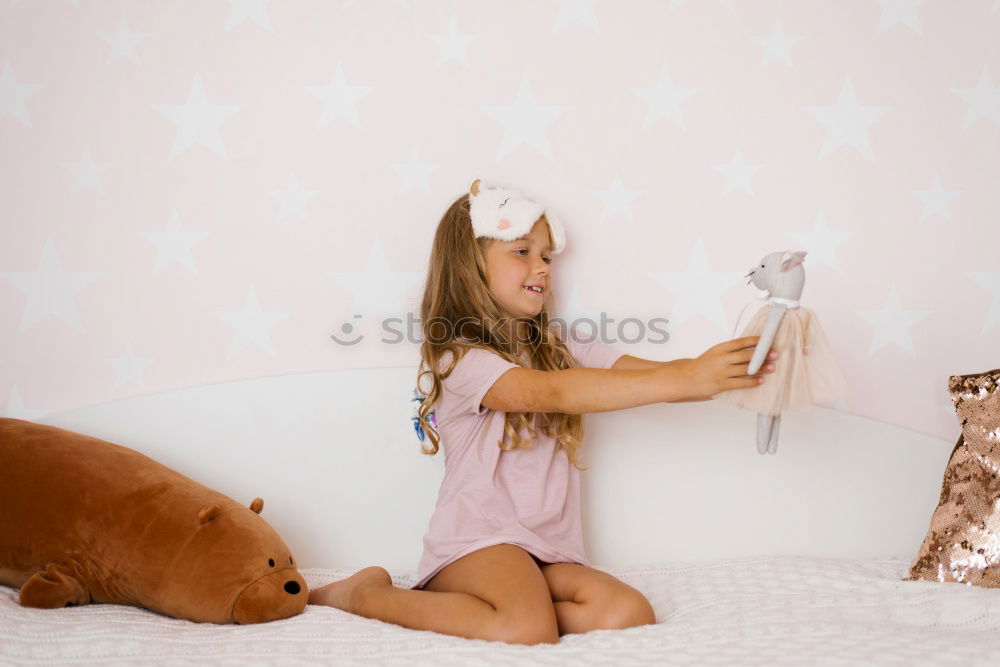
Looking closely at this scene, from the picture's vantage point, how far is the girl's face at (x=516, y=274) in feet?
5.05

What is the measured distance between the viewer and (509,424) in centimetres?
150

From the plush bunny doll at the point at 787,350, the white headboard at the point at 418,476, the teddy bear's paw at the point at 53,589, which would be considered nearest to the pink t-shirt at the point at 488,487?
the white headboard at the point at 418,476

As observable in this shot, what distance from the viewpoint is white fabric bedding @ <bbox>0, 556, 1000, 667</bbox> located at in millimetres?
1054

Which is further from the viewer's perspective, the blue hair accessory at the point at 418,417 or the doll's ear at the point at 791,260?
the blue hair accessory at the point at 418,417

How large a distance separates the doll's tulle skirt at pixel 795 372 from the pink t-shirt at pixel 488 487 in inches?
14.7

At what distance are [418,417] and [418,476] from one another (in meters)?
0.12

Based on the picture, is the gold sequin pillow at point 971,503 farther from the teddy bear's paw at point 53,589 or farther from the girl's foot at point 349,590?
the teddy bear's paw at point 53,589

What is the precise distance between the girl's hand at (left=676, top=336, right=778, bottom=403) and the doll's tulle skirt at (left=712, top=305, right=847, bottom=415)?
0.6 inches

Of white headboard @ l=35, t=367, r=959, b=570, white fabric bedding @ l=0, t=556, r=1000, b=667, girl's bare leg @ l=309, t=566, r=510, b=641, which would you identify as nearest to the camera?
white fabric bedding @ l=0, t=556, r=1000, b=667

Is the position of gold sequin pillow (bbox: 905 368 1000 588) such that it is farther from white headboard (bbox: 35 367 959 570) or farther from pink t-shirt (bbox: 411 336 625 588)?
pink t-shirt (bbox: 411 336 625 588)

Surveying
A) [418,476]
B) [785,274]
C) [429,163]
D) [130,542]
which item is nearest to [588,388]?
[785,274]

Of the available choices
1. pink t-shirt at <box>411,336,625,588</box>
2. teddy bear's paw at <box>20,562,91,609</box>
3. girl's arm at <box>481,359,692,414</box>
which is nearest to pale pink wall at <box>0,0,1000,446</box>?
pink t-shirt at <box>411,336,625,588</box>

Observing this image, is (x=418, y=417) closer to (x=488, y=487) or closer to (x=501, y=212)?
(x=488, y=487)

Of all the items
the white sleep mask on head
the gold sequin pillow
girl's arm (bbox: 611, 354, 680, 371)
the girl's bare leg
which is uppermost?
the white sleep mask on head
